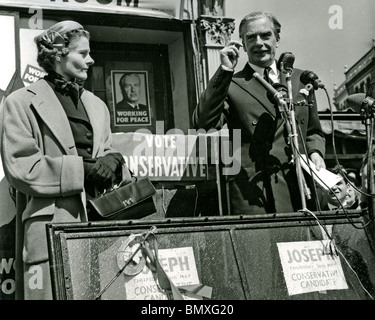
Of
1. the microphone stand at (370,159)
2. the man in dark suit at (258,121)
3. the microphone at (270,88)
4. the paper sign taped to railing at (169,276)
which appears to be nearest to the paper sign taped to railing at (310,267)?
the microphone stand at (370,159)

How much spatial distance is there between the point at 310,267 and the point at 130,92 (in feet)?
17.3

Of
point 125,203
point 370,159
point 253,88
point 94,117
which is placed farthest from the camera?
point 253,88

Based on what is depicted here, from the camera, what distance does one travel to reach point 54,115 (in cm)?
370

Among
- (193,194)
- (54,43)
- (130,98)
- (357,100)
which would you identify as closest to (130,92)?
(130,98)

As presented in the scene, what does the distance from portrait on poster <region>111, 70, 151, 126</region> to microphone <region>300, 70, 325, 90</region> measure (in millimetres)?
3974

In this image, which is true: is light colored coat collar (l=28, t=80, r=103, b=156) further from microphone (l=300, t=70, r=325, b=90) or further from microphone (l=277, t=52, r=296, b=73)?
microphone (l=300, t=70, r=325, b=90)

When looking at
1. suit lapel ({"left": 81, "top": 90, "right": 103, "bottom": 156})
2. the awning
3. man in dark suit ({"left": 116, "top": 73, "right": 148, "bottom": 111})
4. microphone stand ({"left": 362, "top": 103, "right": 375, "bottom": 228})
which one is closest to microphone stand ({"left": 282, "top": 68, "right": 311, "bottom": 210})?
microphone stand ({"left": 362, "top": 103, "right": 375, "bottom": 228})

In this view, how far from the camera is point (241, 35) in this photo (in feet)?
14.9

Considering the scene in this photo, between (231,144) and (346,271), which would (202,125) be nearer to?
(231,144)

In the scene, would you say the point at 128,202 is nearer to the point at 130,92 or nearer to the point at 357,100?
the point at 357,100

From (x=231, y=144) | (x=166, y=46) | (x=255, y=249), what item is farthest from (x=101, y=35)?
(x=255, y=249)
